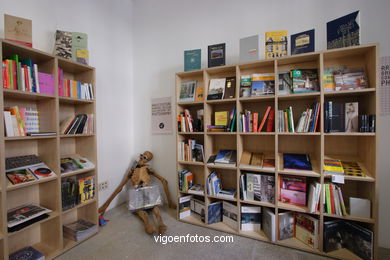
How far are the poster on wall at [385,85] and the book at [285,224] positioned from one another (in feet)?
4.19

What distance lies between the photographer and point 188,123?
2.09 metres

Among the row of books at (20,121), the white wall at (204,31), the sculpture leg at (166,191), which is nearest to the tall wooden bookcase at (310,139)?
the white wall at (204,31)

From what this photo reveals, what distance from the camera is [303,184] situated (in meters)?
1.65

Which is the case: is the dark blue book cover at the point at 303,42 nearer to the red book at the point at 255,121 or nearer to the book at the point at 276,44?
the book at the point at 276,44

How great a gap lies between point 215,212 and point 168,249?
0.64 metres

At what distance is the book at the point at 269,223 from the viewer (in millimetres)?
1667

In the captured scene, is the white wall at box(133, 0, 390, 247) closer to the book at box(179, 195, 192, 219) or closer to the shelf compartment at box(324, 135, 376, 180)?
the shelf compartment at box(324, 135, 376, 180)

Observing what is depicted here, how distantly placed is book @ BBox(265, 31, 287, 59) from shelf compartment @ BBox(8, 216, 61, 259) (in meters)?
2.57

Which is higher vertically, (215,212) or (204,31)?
(204,31)

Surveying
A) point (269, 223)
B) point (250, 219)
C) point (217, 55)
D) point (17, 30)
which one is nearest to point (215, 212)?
point (250, 219)

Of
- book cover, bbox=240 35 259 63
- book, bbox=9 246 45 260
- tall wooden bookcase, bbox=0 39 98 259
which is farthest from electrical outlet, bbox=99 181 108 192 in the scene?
book cover, bbox=240 35 259 63

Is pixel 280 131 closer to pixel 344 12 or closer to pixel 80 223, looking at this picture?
pixel 344 12

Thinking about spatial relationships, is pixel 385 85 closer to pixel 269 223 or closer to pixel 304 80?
pixel 304 80

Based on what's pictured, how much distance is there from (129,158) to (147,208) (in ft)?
2.85
